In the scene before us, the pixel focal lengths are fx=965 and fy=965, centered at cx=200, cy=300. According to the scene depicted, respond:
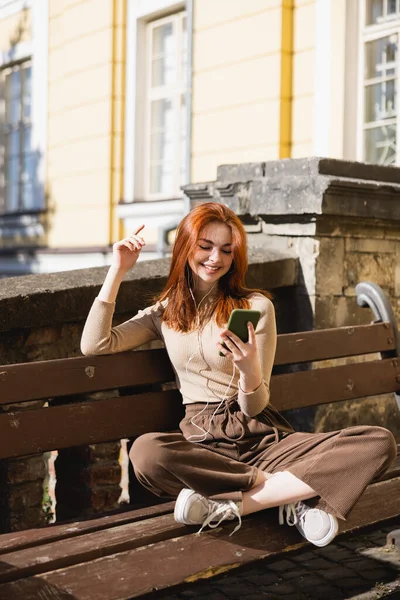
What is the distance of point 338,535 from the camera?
3.00 metres

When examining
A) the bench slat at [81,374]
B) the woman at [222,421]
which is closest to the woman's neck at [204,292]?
the woman at [222,421]

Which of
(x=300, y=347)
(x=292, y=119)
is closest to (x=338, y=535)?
(x=300, y=347)

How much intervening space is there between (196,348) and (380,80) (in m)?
4.72

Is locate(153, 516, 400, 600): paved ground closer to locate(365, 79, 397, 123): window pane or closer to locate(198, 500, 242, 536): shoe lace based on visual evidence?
locate(198, 500, 242, 536): shoe lace

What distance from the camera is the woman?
2.94 meters

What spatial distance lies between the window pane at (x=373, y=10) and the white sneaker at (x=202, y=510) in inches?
211

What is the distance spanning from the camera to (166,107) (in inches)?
374

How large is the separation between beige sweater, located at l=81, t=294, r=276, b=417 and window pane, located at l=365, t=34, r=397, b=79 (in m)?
4.56

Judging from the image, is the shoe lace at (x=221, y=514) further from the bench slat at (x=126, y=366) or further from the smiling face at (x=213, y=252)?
the smiling face at (x=213, y=252)

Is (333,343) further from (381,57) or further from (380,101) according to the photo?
(381,57)

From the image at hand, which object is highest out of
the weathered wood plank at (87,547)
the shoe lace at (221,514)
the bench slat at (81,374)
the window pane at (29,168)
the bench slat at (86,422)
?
the window pane at (29,168)

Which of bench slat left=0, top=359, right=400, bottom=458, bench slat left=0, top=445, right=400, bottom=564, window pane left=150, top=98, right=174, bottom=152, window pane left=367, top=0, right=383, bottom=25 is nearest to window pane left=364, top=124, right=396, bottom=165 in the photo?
window pane left=367, top=0, right=383, bottom=25

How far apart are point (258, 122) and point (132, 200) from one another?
2.05m

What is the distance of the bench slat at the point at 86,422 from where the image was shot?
2965 millimetres
